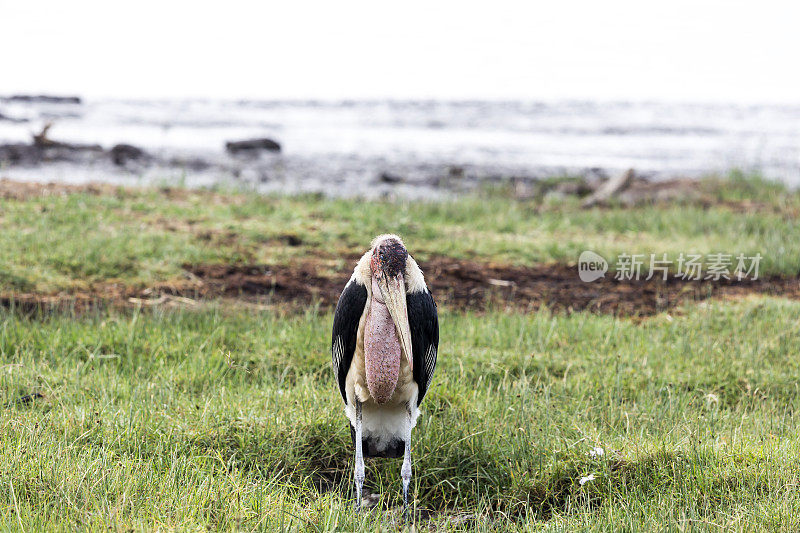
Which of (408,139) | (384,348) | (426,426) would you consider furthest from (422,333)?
(408,139)

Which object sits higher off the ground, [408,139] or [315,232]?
[408,139]

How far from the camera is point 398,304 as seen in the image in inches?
123

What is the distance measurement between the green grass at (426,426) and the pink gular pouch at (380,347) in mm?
542

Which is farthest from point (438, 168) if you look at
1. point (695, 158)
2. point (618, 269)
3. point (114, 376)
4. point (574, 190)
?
point (114, 376)

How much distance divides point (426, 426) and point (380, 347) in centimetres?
96

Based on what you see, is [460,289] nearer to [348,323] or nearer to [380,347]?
[348,323]

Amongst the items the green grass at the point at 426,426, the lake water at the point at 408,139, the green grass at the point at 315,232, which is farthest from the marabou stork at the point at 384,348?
the lake water at the point at 408,139

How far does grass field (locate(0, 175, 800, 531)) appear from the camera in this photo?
3.01 meters

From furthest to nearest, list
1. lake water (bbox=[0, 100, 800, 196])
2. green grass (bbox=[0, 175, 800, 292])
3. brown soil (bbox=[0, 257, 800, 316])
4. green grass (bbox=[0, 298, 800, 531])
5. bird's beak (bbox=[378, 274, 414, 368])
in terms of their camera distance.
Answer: lake water (bbox=[0, 100, 800, 196]) < green grass (bbox=[0, 175, 800, 292]) < brown soil (bbox=[0, 257, 800, 316]) < bird's beak (bbox=[378, 274, 414, 368]) < green grass (bbox=[0, 298, 800, 531])

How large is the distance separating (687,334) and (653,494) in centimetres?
232

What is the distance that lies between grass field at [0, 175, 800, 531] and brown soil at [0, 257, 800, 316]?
8.6 inches

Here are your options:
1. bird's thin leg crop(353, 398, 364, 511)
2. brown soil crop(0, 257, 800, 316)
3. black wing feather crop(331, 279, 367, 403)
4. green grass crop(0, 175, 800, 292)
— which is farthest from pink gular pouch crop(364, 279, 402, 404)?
green grass crop(0, 175, 800, 292)

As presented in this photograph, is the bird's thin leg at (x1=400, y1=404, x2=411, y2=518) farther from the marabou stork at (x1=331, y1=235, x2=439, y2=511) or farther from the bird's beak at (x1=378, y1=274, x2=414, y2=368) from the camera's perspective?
the bird's beak at (x1=378, y1=274, x2=414, y2=368)

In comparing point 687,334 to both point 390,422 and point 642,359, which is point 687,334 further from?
point 390,422
